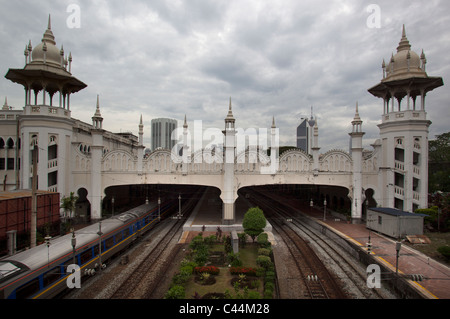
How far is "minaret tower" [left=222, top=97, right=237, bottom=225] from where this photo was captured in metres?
25.4

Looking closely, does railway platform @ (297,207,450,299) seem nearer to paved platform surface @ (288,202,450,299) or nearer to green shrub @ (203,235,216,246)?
paved platform surface @ (288,202,450,299)

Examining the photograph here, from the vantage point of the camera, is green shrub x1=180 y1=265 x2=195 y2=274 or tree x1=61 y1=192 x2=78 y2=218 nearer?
green shrub x1=180 y1=265 x2=195 y2=274

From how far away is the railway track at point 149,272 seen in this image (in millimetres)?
13391

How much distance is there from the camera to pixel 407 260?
17016 millimetres

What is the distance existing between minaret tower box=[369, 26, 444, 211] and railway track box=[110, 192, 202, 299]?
23611mm

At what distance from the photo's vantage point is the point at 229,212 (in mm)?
26359

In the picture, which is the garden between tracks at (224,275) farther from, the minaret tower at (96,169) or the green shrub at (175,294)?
the minaret tower at (96,169)

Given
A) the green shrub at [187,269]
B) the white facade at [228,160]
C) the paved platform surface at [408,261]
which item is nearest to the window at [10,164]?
the white facade at [228,160]

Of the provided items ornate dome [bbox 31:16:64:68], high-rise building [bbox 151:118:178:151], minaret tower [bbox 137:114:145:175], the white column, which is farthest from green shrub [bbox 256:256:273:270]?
high-rise building [bbox 151:118:178:151]

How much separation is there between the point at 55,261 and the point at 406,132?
32.3 m

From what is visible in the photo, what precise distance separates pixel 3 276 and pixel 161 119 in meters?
53.7

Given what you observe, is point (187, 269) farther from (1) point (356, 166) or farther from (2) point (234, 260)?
(1) point (356, 166)

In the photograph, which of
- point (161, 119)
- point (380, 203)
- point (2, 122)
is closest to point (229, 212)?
point (380, 203)
